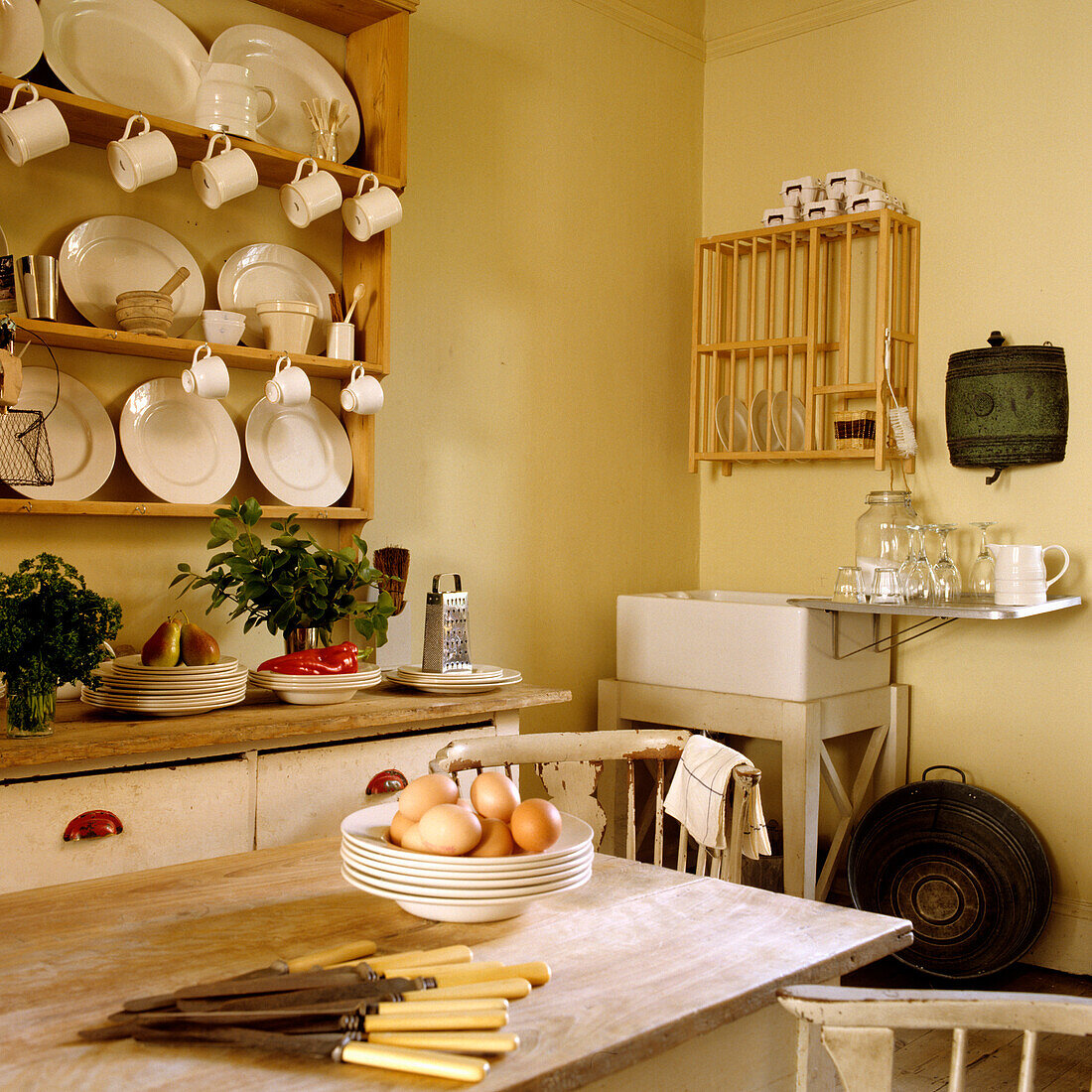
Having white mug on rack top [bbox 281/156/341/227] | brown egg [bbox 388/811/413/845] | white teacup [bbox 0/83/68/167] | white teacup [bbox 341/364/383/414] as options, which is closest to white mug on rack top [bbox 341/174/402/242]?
white mug on rack top [bbox 281/156/341/227]

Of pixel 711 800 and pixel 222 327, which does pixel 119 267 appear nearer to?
pixel 222 327

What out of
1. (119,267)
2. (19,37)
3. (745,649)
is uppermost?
(19,37)

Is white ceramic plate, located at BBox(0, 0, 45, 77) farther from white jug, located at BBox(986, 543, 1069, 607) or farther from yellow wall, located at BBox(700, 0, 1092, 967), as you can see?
white jug, located at BBox(986, 543, 1069, 607)

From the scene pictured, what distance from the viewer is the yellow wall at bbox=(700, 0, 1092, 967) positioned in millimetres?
3025

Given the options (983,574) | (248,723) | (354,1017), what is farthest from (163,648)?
(983,574)

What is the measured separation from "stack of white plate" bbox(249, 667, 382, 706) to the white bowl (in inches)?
27.5

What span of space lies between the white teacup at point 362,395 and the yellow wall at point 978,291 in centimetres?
149

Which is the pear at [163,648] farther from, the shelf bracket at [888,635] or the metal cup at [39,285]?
the shelf bracket at [888,635]

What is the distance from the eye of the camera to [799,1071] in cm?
90

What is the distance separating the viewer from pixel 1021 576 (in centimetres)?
281

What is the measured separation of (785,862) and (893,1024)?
6.99 feet

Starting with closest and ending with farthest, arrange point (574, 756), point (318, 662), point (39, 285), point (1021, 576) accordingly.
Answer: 1. point (574, 756)
2. point (39, 285)
3. point (318, 662)
4. point (1021, 576)

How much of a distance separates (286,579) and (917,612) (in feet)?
4.65

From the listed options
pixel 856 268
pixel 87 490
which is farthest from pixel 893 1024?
pixel 856 268
